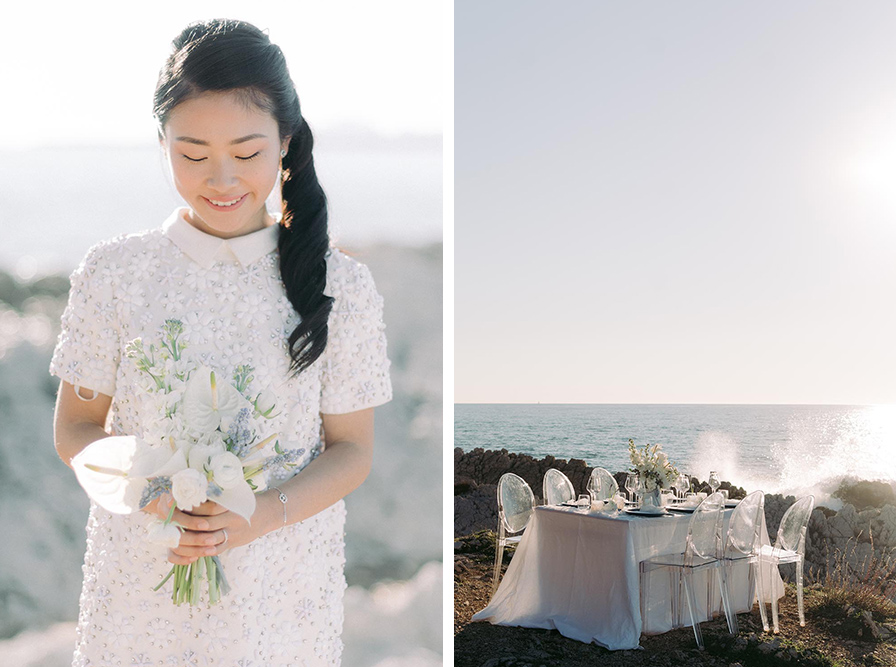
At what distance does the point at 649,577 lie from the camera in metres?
4.40

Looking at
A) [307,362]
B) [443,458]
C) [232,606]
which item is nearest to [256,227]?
[307,362]

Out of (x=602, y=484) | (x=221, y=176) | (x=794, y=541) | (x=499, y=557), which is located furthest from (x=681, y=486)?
(x=221, y=176)

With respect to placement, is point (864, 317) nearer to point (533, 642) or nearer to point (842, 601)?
point (842, 601)

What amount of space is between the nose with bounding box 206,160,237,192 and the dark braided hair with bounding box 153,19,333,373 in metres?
0.12

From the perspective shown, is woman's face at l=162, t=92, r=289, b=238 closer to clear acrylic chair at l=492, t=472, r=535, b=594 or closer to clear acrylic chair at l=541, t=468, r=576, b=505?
clear acrylic chair at l=492, t=472, r=535, b=594

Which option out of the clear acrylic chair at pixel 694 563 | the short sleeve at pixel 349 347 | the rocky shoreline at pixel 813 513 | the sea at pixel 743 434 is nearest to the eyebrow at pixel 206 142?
the short sleeve at pixel 349 347

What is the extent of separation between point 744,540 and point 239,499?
13.2 ft

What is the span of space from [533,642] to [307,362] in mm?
3533

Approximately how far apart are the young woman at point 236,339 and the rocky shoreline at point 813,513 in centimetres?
434

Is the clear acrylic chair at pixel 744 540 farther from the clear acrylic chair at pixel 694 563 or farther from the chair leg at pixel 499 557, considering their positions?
the chair leg at pixel 499 557

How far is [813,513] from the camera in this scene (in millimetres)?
5465

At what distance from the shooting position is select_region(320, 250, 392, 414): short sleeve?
59.1 inches

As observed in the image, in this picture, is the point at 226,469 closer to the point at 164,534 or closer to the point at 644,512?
the point at 164,534

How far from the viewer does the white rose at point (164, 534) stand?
117 centimetres
